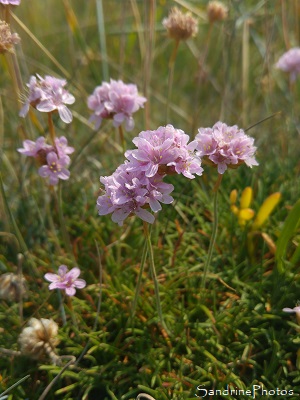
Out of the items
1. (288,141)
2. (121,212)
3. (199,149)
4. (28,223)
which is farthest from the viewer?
(288,141)

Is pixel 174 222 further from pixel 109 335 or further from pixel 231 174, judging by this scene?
pixel 109 335

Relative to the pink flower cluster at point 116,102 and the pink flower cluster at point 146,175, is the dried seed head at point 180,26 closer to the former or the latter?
the pink flower cluster at point 116,102

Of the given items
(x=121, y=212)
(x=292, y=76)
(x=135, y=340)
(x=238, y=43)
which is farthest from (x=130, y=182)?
(x=238, y=43)

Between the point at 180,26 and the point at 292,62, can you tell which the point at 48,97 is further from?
the point at 292,62

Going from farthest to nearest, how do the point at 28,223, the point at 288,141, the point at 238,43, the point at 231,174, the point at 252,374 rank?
the point at 238,43, the point at 288,141, the point at 231,174, the point at 28,223, the point at 252,374

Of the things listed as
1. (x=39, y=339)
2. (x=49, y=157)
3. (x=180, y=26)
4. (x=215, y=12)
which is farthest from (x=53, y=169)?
(x=215, y=12)

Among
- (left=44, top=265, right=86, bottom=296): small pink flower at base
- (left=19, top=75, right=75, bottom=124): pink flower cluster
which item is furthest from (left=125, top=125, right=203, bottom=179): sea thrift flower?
(left=44, top=265, right=86, bottom=296): small pink flower at base

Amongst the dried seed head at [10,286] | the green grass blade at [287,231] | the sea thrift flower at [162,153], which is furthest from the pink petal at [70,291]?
the green grass blade at [287,231]
